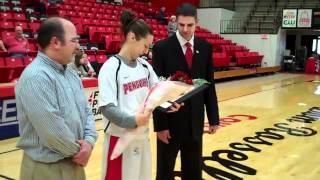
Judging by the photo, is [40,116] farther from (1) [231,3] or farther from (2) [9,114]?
(1) [231,3]

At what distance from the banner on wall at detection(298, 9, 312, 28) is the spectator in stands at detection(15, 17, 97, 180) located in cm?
1699

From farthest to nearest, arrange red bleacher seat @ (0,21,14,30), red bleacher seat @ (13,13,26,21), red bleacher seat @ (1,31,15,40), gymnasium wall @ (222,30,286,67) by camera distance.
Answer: gymnasium wall @ (222,30,286,67), red bleacher seat @ (13,13,26,21), red bleacher seat @ (0,21,14,30), red bleacher seat @ (1,31,15,40)

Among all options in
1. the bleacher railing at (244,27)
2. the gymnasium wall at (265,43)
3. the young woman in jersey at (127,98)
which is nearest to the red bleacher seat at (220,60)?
the gymnasium wall at (265,43)

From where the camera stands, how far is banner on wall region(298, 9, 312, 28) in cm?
1695

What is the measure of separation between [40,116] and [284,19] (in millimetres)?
17436

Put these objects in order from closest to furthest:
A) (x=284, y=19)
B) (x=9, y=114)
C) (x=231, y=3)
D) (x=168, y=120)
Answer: (x=168, y=120) < (x=9, y=114) < (x=284, y=19) < (x=231, y=3)

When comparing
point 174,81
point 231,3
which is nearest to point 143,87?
point 174,81

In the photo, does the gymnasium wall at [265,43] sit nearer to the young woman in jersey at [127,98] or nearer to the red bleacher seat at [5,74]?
the red bleacher seat at [5,74]

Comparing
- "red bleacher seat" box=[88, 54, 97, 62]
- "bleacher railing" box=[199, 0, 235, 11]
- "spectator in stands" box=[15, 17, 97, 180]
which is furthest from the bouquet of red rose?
"bleacher railing" box=[199, 0, 235, 11]

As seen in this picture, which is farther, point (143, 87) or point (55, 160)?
point (143, 87)

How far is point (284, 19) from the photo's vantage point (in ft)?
57.5

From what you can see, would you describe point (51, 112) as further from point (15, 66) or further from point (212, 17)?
point (212, 17)

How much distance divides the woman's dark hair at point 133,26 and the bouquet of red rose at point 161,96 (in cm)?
28

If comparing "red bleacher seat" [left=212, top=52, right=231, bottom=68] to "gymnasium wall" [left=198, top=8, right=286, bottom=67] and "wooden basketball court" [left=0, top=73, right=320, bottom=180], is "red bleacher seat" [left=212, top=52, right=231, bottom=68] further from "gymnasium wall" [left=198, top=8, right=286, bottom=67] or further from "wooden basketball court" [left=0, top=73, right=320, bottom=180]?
"wooden basketball court" [left=0, top=73, right=320, bottom=180]
